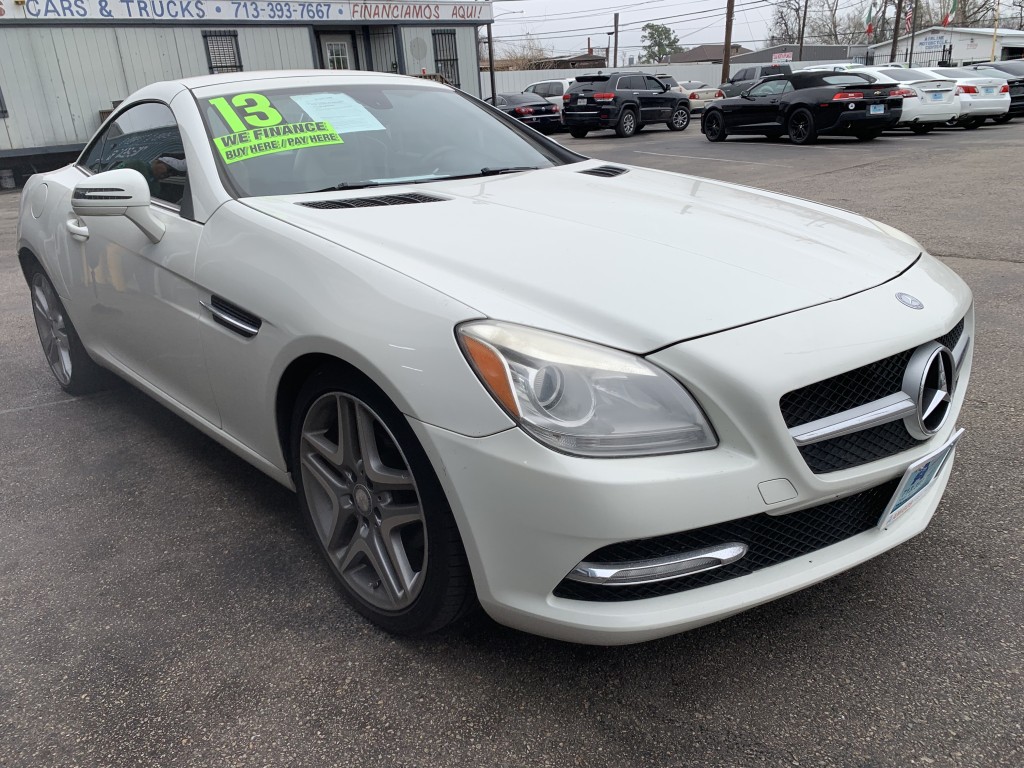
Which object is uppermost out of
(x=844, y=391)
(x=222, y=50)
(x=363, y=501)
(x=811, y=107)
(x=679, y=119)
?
(x=222, y=50)

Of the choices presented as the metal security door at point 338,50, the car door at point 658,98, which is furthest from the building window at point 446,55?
the car door at point 658,98

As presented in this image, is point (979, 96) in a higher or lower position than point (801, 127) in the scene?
higher

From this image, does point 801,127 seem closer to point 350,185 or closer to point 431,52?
point 431,52

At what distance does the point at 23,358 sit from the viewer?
16.3 feet

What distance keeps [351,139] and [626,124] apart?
63.9 feet

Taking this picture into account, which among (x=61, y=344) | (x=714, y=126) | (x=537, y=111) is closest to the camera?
(x=61, y=344)

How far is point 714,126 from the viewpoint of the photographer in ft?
60.1

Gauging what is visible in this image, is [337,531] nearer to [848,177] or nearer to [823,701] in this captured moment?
[823,701]

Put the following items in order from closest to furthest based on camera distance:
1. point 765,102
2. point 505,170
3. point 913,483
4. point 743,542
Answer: point 743,542
point 913,483
point 505,170
point 765,102

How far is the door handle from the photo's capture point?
3.31 metres

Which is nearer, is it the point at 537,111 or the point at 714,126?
the point at 714,126

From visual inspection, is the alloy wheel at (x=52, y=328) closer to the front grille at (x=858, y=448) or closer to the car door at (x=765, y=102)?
the front grille at (x=858, y=448)

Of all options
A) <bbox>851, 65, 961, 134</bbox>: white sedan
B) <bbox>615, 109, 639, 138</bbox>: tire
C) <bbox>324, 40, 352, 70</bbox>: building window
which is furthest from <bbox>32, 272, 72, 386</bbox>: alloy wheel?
<bbox>324, 40, 352, 70</bbox>: building window

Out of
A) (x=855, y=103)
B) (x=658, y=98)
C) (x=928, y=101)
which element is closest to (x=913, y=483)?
(x=855, y=103)
